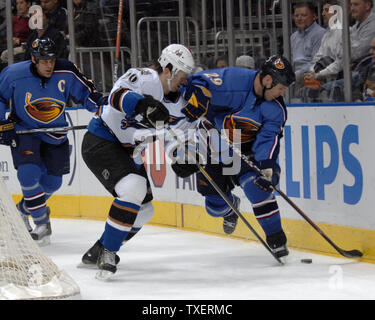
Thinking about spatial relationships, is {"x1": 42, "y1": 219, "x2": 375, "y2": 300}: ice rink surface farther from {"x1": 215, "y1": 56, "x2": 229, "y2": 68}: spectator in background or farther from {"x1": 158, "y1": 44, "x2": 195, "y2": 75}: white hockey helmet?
{"x1": 215, "y1": 56, "x2": 229, "y2": 68}: spectator in background

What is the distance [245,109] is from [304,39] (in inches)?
32.0

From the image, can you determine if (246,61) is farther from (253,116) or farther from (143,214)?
(143,214)

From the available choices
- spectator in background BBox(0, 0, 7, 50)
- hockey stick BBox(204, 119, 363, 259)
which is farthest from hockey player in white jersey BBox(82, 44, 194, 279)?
spectator in background BBox(0, 0, 7, 50)

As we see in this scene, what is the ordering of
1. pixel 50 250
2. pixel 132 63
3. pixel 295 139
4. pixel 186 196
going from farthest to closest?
pixel 132 63
pixel 186 196
pixel 50 250
pixel 295 139

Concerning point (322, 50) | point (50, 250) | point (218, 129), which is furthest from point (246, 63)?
point (50, 250)

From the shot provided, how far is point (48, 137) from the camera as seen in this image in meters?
4.96

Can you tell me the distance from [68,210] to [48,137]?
4.47ft

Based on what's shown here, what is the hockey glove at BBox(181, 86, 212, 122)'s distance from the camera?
12.5ft

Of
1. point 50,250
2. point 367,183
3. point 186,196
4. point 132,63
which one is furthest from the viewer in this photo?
point 132,63

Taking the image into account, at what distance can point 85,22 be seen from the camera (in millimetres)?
6375

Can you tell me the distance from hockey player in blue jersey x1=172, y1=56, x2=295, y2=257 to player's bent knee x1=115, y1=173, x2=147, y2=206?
0.42m

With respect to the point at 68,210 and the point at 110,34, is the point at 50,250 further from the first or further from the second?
the point at 110,34

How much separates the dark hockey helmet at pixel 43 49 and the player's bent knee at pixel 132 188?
53.0 inches

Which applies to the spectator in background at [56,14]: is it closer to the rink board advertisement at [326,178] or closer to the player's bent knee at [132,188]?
the rink board advertisement at [326,178]
